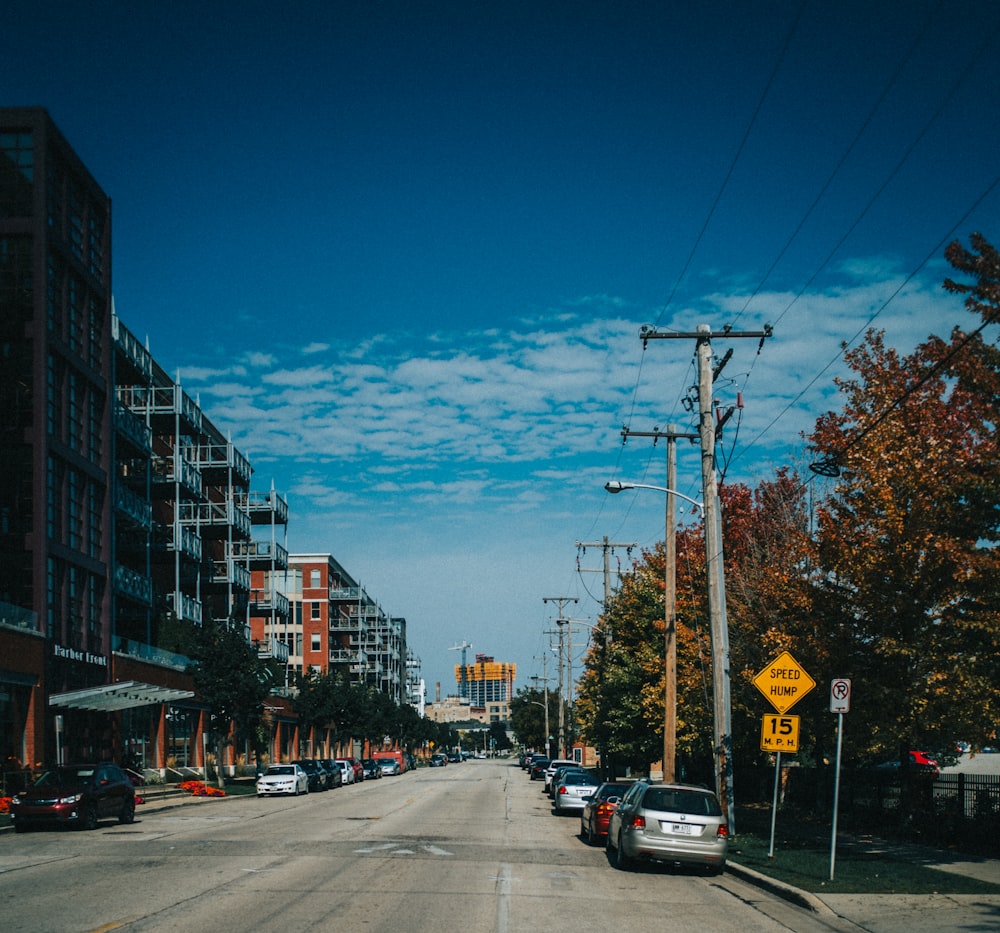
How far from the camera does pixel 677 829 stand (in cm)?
1827

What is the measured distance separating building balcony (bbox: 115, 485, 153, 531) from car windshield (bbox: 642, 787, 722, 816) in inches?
1428

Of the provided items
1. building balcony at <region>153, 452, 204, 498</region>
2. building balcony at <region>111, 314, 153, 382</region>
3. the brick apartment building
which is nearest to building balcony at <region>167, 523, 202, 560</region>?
the brick apartment building

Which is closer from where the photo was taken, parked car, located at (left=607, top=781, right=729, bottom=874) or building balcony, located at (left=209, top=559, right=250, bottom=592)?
parked car, located at (left=607, top=781, right=729, bottom=874)

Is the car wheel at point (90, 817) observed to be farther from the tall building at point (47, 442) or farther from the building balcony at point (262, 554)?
the building balcony at point (262, 554)

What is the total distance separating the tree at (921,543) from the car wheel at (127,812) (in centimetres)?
1776

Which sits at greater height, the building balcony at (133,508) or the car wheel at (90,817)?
the building balcony at (133,508)

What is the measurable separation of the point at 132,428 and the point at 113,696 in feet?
48.3

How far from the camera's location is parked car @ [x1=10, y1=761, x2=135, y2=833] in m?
26.0

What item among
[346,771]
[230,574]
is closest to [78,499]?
[230,574]

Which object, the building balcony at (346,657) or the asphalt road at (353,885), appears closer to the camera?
the asphalt road at (353,885)

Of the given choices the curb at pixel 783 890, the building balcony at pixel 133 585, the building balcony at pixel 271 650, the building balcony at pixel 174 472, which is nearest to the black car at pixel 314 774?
the building balcony at pixel 133 585

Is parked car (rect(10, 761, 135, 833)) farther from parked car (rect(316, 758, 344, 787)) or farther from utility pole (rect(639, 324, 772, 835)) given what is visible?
parked car (rect(316, 758, 344, 787))

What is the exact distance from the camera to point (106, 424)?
48.1 m

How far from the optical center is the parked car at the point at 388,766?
8531 cm
